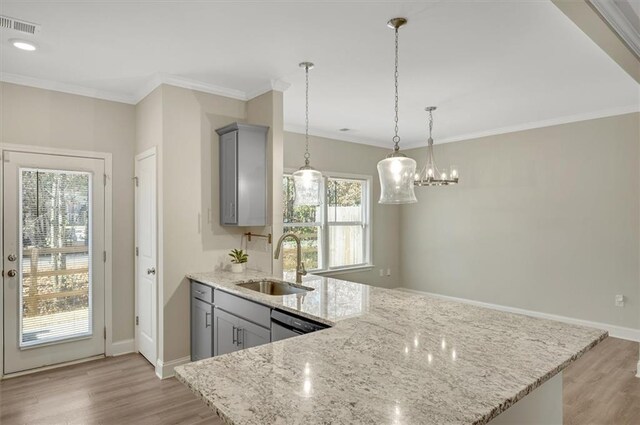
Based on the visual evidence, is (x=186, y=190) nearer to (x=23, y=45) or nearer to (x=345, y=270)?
(x=23, y=45)

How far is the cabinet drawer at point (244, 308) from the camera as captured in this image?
264 centimetres

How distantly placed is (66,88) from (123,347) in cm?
268

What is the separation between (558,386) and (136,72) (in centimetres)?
386

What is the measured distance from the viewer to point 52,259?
145 inches

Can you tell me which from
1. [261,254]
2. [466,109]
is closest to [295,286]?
[261,254]

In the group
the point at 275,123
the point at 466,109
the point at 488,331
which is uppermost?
the point at 466,109

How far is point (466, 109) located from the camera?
474cm

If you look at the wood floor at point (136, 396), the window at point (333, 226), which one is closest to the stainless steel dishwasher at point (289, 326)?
the wood floor at point (136, 396)

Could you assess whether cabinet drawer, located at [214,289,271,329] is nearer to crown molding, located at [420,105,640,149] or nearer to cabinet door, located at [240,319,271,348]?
cabinet door, located at [240,319,271,348]

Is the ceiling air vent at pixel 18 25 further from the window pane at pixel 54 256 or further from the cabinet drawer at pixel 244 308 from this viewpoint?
the cabinet drawer at pixel 244 308

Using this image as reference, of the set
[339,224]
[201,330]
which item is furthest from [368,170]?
[201,330]

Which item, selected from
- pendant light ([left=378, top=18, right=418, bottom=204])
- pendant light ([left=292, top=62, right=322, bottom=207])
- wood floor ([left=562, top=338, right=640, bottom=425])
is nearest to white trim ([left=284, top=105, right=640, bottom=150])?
pendant light ([left=292, top=62, right=322, bottom=207])

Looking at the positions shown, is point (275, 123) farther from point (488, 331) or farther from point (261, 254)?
point (488, 331)

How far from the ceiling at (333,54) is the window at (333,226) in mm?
1744
